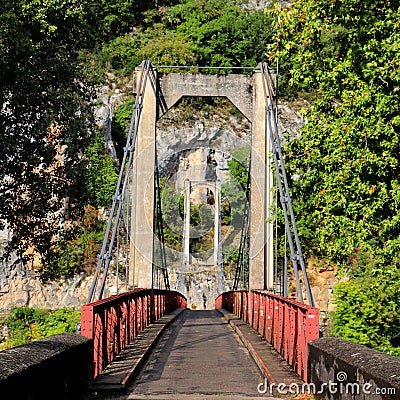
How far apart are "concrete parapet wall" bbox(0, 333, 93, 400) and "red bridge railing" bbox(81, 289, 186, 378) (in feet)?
1.10

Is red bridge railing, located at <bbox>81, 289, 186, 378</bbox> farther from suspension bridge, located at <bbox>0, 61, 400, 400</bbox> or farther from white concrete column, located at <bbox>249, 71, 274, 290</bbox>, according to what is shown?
white concrete column, located at <bbox>249, 71, 274, 290</bbox>


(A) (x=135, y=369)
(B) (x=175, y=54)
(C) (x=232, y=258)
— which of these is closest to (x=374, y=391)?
(A) (x=135, y=369)

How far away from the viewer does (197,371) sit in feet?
23.7

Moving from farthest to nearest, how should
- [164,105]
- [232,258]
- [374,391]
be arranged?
[232,258] < [164,105] < [374,391]

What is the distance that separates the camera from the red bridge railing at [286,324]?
6184mm

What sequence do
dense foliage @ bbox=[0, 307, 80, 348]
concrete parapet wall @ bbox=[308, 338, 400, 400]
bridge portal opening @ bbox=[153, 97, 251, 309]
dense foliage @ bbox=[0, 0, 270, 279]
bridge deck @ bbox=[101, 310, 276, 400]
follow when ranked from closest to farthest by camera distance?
concrete parapet wall @ bbox=[308, 338, 400, 400], bridge deck @ bbox=[101, 310, 276, 400], dense foliage @ bbox=[0, 0, 270, 279], dense foliage @ bbox=[0, 307, 80, 348], bridge portal opening @ bbox=[153, 97, 251, 309]

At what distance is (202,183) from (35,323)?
50.5 feet

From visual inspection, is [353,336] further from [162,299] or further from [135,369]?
[135,369]

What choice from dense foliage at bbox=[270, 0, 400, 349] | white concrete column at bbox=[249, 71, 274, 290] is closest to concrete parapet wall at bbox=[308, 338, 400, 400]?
dense foliage at bbox=[270, 0, 400, 349]

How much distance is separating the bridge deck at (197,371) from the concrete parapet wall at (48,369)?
463 mm

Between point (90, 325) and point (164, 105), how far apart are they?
808 centimetres

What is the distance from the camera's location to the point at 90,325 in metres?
6.00

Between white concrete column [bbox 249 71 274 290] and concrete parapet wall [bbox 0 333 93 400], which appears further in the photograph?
white concrete column [bbox 249 71 274 290]

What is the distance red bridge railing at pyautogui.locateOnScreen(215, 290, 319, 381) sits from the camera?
618 centimetres
